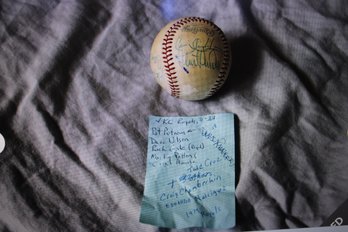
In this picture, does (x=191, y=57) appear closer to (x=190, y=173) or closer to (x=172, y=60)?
(x=172, y=60)

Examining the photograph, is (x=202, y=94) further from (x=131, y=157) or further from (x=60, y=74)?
(x=60, y=74)

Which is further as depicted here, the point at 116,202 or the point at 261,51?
the point at 261,51

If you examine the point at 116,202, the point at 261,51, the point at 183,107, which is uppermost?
the point at 261,51

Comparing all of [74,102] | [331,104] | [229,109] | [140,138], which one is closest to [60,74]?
[74,102]

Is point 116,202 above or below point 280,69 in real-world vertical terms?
below
